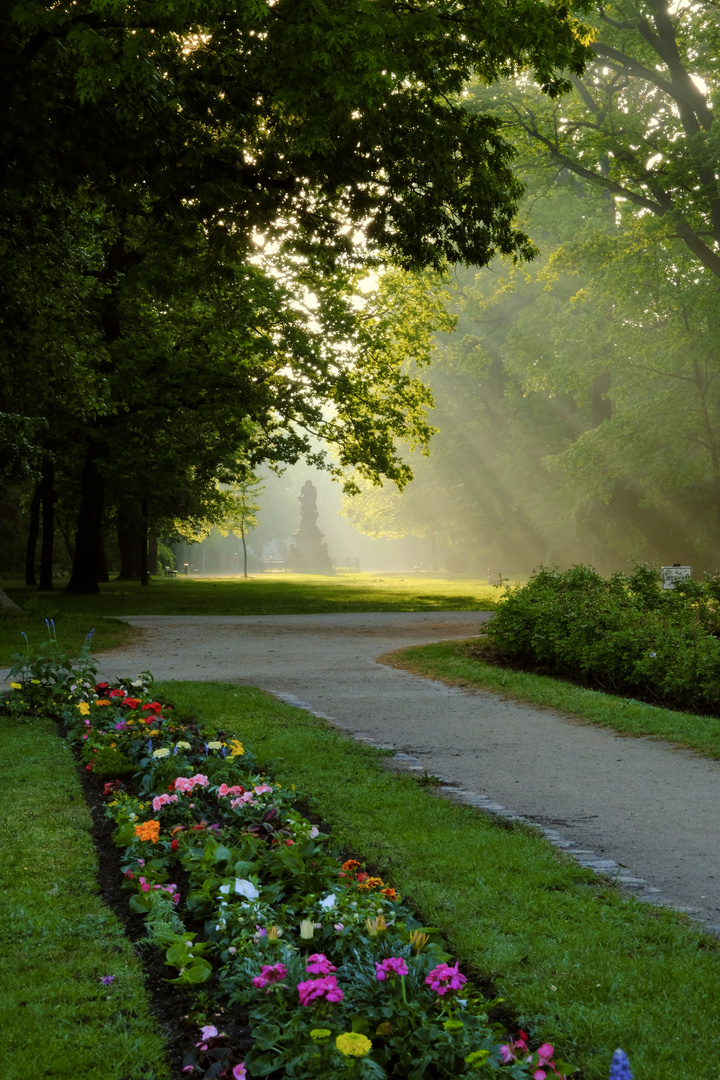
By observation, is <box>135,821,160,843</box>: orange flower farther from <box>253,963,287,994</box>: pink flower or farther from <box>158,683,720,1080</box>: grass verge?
<box>253,963,287,994</box>: pink flower

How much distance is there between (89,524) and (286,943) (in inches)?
858

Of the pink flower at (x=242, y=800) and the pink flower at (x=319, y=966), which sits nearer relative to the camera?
the pink flower at (x=319, y=966)

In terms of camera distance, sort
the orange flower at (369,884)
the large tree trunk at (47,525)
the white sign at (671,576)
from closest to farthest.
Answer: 1. the orange flower at (369,884)
2. the white sign at (671,576)
3. the large tree trunk at (47,525)

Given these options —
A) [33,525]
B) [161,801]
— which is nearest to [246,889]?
[161,801]

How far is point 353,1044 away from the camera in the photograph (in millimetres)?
2322

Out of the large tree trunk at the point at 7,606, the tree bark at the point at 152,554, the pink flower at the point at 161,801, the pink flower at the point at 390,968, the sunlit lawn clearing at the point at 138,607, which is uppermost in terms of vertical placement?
the tree bark at the point at 152,554

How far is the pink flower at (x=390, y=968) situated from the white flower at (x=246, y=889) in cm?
77

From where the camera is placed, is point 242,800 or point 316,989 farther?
point 242,800

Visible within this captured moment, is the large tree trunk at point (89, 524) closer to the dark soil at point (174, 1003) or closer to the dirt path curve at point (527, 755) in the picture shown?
the dirt path curve at point (527, 755)

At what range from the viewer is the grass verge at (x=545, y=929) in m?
2.68

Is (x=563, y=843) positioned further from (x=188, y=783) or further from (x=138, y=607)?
(x=138, y=607)

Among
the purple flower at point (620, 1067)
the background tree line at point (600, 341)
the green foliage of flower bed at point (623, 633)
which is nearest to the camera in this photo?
the purple flower at point (620, 1067)

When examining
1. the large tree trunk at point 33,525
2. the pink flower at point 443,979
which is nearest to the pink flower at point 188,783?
the pink flower at point 443,979

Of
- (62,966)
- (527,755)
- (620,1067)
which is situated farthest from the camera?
(527,755)
